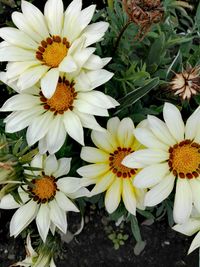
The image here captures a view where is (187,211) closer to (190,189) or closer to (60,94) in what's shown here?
(190,189)

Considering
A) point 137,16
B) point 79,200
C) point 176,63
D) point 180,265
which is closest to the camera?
point 137,16

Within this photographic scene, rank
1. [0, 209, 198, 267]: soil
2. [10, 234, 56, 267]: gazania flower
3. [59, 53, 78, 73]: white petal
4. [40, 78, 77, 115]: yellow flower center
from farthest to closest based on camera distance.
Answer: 1. [0, 209, 198, 267]: soil
2. [10, 234, 56, 267]: gazania flower
3. [40, 78, 77, 115]: yellow flower center
4. [59, 53, 78, 73]: white petal

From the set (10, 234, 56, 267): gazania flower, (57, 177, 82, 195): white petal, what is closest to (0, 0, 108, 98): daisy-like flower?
(57, 177, 82, 195): white petal

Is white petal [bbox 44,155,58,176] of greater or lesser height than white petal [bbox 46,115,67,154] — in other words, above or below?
below

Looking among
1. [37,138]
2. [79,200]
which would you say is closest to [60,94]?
[37,138]

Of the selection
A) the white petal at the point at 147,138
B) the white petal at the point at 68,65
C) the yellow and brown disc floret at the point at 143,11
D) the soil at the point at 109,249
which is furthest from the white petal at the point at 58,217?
the soil at the point at 109,249

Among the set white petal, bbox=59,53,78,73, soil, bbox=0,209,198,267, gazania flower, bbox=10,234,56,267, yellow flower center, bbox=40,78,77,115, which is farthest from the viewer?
soil, bbox=0,209,198,267

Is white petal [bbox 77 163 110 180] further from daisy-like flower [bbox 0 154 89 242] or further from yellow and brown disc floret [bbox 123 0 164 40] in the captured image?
yellow and brown disc floret [bbox 123 0 164 40]

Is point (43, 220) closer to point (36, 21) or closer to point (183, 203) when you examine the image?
point (183, 203)
